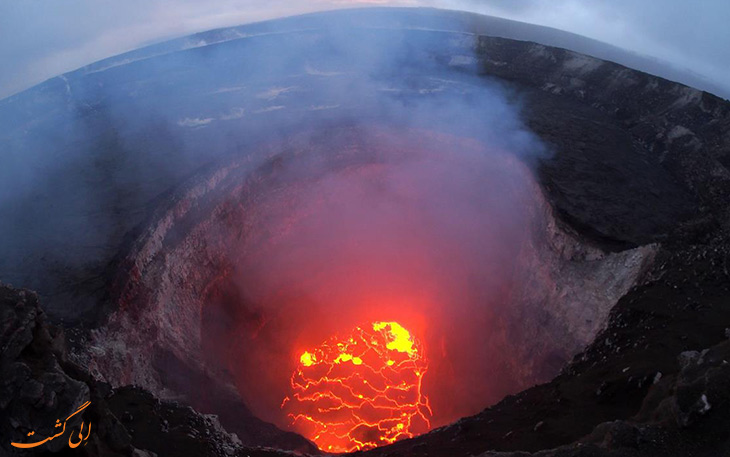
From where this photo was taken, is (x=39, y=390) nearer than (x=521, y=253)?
Yes

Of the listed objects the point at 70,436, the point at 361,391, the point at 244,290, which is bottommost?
the point at 70,436

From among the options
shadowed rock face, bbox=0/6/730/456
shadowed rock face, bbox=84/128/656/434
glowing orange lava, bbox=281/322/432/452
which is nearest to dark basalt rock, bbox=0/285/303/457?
shadowed rock face, bbox=0/6/730/456

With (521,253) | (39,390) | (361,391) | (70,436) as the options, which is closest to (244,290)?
(361,391)

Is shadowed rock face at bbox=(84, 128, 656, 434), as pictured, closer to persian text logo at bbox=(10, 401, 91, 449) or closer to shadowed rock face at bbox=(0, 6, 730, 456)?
shadowed rock face at bbox=(0, 6, 730, 456)

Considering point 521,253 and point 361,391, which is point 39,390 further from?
point 521,253

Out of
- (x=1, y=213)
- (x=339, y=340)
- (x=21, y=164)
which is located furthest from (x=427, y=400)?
(x=21, y=164)

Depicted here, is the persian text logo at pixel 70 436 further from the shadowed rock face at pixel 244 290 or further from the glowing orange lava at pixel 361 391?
the glowing orange lava at pixel 361 391

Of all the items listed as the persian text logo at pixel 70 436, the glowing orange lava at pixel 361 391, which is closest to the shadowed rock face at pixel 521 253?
the persian text logo at pixel 70 436

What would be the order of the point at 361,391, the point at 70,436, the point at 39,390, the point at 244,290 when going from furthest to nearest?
the point at 244,290 < the point at 361,391 < the point at 70,436 < the point at 39,390
